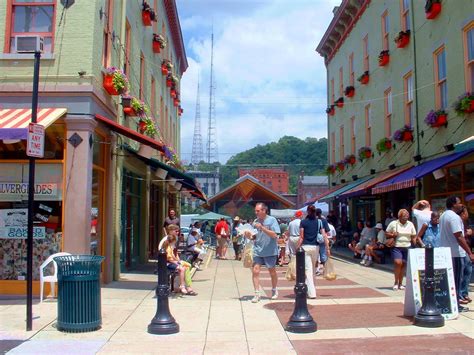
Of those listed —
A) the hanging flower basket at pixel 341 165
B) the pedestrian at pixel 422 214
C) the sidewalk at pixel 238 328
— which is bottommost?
the sidewalk at pixel 238 328

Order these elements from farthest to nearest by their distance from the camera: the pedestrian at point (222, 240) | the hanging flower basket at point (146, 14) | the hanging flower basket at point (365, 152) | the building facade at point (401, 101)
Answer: the pedestrian at point (222, 240), the hanging flower basket at point (365, 152), the hanging flower basket at point (146, 14), the building facade at point (401, 101)

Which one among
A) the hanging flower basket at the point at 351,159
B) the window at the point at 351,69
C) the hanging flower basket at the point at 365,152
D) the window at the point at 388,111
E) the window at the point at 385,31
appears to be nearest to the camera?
the window at the point at 388,111

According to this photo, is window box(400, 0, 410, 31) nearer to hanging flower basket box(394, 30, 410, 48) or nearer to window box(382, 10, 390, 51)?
hanging flower basket box(394, 30, 410, 48)

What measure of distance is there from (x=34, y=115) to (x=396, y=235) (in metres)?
7.26

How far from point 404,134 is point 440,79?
245 cm

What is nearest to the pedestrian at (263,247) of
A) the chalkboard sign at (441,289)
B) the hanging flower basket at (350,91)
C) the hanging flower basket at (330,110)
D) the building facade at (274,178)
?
the chalkboard sign at (441,289)

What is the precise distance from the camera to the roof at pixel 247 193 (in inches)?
1276

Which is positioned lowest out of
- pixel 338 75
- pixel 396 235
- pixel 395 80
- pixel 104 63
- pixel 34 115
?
pixel 396 235

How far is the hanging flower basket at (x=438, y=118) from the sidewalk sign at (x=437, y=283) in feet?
24.5

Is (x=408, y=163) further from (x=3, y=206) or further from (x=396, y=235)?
(x=3, y=206)

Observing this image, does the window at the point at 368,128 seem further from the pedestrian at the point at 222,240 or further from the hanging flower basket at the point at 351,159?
the pedestrian at the point at 222,240

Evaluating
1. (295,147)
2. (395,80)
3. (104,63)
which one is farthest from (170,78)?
(295,147)

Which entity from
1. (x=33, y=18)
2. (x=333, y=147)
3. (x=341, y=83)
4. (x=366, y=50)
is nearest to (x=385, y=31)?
(x=366, y=50)

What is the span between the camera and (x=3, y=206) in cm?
998
